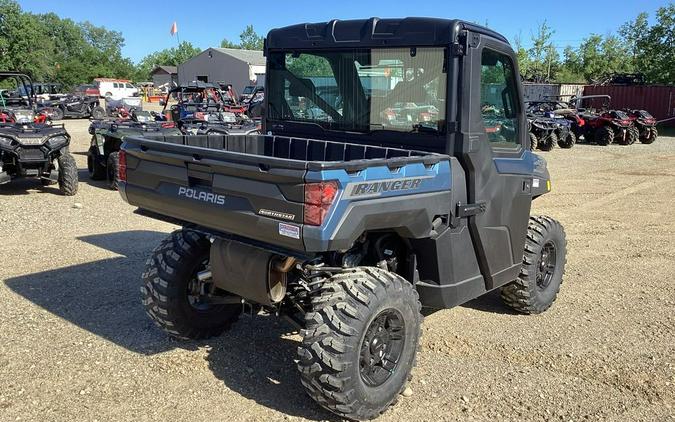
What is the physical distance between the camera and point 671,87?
2973cm

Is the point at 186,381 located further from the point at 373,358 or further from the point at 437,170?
the point at 437,170

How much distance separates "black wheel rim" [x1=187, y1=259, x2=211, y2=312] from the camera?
167 inches

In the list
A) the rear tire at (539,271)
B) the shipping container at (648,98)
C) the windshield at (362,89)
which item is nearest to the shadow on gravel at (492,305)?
the rear tire at (539,271)

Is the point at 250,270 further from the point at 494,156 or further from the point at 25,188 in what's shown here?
the point at 25,188

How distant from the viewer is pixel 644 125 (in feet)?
73.2

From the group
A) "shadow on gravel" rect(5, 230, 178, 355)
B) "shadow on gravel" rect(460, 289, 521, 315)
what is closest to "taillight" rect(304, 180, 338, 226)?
"shadow on gravel" rect(5, 230, 178, 355)

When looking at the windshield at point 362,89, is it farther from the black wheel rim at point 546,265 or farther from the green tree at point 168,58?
the green tree at point 168,58

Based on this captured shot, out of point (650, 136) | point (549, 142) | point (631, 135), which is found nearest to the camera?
point (549, 142)

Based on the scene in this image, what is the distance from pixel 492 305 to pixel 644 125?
19977 millimetres

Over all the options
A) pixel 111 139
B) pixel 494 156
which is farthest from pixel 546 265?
pixel 111 139

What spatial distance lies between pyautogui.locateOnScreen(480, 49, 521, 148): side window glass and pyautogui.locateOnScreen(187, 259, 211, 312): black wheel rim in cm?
218

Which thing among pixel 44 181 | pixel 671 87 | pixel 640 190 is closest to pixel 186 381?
pixel 44 181

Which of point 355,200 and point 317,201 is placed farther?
point 355,200

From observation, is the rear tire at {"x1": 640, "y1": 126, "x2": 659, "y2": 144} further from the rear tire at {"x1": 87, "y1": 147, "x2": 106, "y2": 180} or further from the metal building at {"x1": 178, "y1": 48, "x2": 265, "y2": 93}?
the metal building at {"x1": 178, "y1": 48, "x2": 265, "y2": 93}
